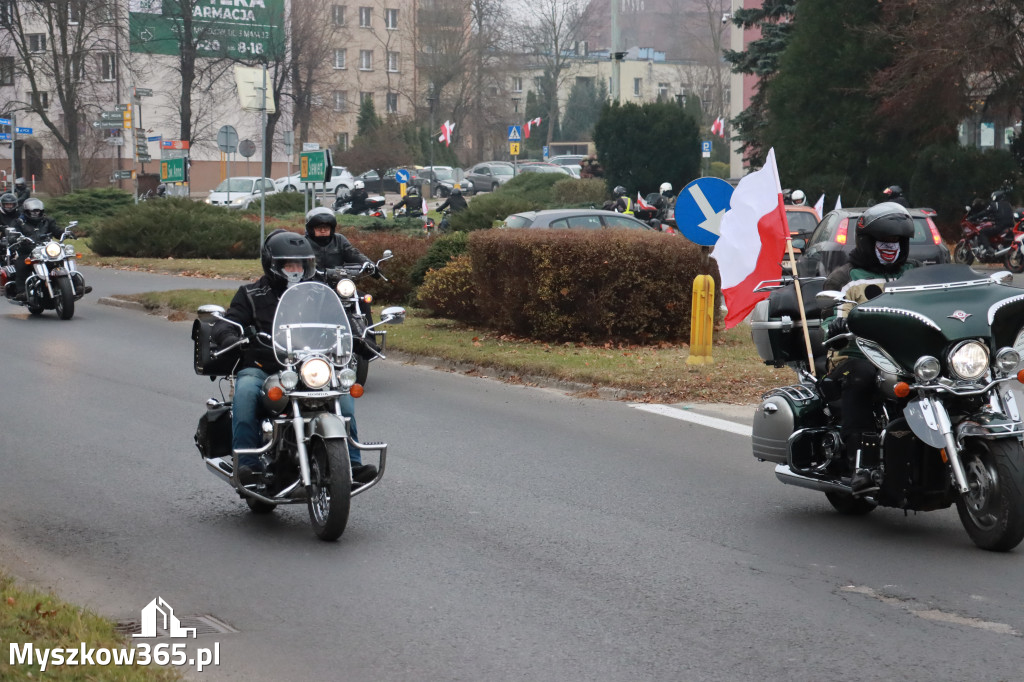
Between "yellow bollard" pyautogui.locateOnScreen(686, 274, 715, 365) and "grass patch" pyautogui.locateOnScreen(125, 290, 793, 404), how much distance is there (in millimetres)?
163

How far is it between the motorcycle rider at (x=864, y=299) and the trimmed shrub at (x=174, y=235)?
2572 cm

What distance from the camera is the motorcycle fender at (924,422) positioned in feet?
22.0

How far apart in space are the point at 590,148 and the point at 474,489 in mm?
92941

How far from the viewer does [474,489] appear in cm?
883

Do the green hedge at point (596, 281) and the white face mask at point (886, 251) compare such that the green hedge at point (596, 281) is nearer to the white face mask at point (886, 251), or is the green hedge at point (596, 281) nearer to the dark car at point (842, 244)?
the dark car at point (842, 244)

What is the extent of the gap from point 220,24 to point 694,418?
53853 mm

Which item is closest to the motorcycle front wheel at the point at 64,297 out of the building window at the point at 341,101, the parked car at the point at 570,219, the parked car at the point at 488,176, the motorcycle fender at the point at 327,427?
the parked car at the point at 570,219

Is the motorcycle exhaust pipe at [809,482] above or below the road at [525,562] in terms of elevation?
above

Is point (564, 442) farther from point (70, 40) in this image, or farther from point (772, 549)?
point (70, 40)

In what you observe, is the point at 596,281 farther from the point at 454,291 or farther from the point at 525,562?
the point at 525,562

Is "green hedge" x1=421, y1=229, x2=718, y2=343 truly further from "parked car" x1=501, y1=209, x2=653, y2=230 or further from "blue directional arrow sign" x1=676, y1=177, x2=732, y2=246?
"parked car" x1=501, y1=209, x2=653, y2=230

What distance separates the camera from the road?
5504mm

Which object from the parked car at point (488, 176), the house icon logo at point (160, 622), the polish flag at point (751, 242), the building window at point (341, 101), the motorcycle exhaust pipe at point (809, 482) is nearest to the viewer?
the house icon logo at point (160, 622)

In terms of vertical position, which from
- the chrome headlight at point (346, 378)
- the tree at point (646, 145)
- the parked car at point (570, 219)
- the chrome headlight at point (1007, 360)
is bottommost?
the chrome headlight at point (346, 378)
